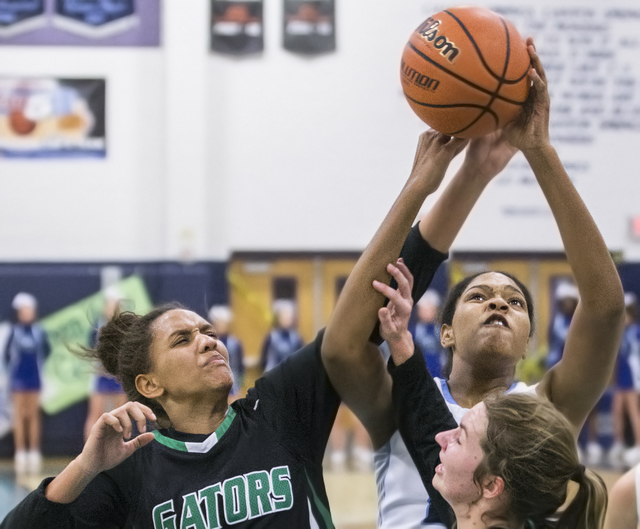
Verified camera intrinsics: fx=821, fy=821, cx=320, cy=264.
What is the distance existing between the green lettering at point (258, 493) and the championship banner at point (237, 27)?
21.5 feet

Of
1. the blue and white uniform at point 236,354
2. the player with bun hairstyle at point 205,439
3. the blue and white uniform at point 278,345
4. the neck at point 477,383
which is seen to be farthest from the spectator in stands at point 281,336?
the neck at point 477,383

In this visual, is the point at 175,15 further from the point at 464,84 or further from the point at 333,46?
the point at 464,84

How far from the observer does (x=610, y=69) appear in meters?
8.16

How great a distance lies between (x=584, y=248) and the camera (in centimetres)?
187

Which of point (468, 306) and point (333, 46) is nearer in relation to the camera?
point (468, 306)

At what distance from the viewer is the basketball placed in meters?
2.04

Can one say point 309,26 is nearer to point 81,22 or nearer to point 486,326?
point 81,22

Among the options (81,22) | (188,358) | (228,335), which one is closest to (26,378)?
(228,335)

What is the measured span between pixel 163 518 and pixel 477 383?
0.83m

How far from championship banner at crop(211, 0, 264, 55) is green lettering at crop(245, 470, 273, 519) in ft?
21.5

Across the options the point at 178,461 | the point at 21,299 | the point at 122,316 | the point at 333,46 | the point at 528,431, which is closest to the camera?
the point at 528,431

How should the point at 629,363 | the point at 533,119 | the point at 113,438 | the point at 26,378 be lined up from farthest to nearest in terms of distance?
the point at 629,363, the point at 26,378, the point at 533,119, the point at 113,438

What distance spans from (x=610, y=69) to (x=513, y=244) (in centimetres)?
202

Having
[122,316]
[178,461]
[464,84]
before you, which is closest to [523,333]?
[464,84]
